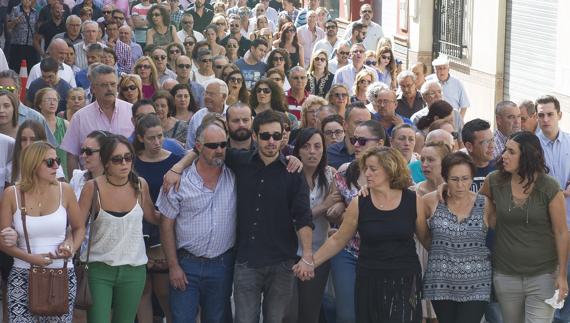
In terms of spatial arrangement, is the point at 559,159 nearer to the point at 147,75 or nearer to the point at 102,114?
the point at 102,114

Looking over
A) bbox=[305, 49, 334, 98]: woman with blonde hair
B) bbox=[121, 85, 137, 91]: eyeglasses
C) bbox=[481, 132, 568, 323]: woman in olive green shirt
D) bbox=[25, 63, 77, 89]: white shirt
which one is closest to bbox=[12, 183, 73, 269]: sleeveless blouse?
bbox=[481, 132, 568, 323]: woman in olive green shirt

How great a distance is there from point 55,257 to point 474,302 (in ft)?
9.45

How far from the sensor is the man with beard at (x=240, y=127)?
9539mm

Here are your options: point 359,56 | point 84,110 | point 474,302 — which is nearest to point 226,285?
point 474,302

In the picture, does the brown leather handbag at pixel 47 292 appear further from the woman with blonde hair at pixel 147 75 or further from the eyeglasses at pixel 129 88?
the woman with blonde hair at pixel 147 75

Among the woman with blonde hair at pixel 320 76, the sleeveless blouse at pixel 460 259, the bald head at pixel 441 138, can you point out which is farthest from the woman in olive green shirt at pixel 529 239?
the woman with blonde hair at pixel 320 76

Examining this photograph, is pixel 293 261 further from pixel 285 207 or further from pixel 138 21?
pixel 138 21

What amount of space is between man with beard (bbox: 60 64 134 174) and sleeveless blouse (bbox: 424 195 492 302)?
147 inches

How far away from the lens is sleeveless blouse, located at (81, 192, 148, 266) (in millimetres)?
8859

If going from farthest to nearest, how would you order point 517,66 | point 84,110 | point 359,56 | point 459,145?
point 517,66 < point 359,56 < point 459,145 < point 84,110

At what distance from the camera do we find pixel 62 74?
15344 mm

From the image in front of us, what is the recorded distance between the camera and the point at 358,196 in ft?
28.8

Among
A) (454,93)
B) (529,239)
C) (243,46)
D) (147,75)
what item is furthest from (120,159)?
(243,46)

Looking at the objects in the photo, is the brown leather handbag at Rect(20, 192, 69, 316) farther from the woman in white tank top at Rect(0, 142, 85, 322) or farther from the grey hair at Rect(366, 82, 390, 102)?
the grey hair at Rect(366, 82, 390, 102)
